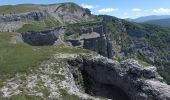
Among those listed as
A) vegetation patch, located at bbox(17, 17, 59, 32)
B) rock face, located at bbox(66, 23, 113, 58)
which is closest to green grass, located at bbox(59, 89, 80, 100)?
rock face, located at bbox(66, 23, 113, 58)

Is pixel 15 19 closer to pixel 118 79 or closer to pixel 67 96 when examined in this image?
pixel 118 79

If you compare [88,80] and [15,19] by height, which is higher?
[88,80]

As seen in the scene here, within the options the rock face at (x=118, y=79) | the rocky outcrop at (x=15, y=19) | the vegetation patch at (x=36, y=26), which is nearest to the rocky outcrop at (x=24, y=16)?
the rocky outcrop at (x=15, y=19)

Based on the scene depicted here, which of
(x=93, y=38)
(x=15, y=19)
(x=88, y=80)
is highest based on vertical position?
(x=88, y=80)

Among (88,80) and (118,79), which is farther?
(88,80)

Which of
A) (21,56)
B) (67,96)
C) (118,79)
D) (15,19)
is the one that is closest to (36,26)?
(15,19)

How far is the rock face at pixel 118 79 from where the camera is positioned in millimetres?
41894

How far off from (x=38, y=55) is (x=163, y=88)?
16.0 meters

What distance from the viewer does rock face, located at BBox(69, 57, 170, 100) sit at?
1649 inches

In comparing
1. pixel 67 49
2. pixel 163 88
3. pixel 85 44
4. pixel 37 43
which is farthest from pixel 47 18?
pixel 163 88

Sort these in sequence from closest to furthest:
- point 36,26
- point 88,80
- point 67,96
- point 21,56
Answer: point 67,96 → point 21,56 → point 88,80 → point 36,26

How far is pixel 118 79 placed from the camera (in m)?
45.8

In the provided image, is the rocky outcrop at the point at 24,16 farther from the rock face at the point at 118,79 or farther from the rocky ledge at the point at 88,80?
the rocky ledge at the point at 88,80

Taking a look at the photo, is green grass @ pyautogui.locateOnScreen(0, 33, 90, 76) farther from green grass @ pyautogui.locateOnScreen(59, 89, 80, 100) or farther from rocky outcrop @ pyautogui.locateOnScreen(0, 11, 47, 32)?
rocky outcrop @ pyautogui.locateOnScreen(0, 11, 47, 32)
